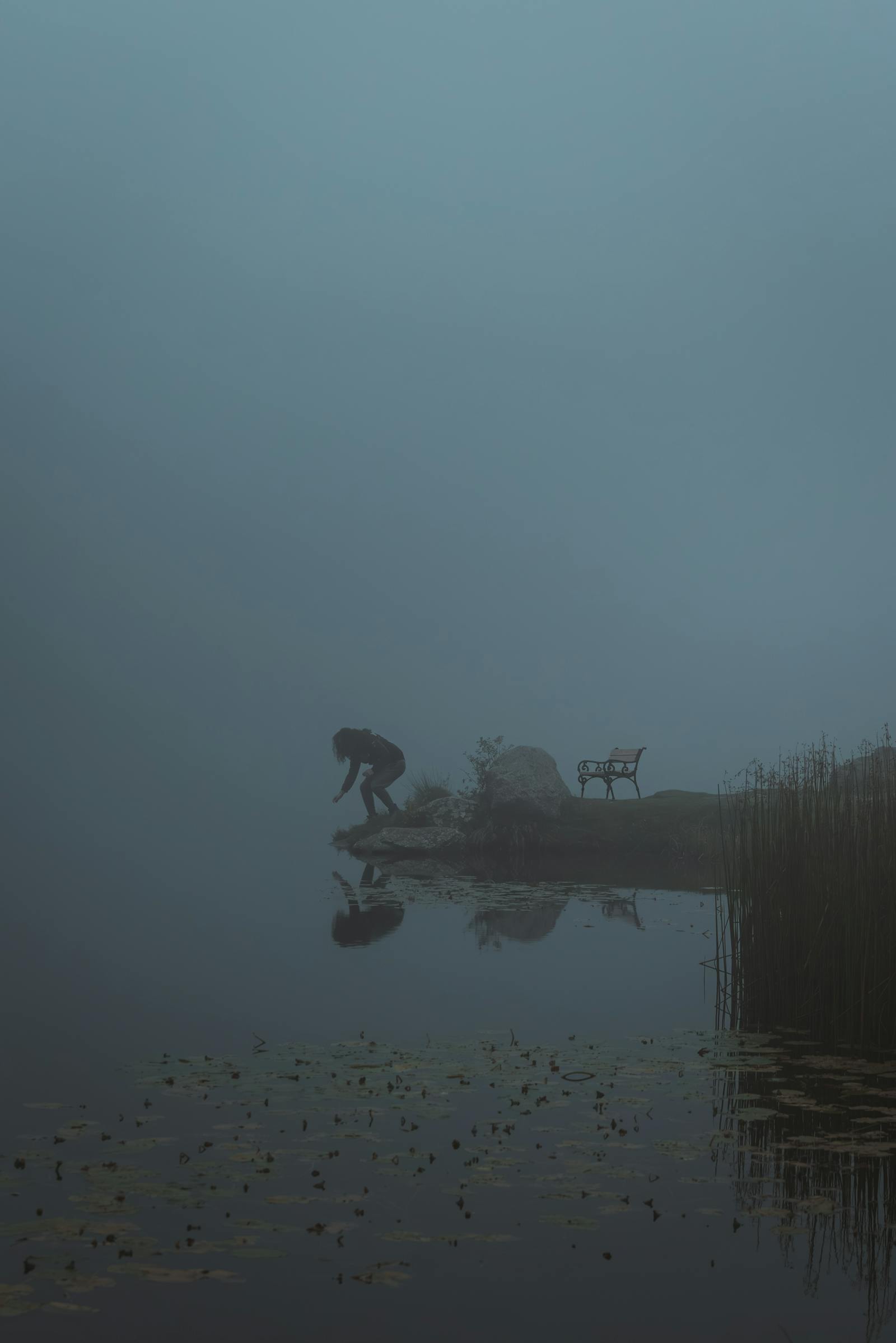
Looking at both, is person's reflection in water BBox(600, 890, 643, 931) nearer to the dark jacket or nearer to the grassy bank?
the grassy bank

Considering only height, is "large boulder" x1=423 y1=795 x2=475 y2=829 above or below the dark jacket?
below

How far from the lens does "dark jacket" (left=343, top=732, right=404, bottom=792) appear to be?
→ 2047 centimetres

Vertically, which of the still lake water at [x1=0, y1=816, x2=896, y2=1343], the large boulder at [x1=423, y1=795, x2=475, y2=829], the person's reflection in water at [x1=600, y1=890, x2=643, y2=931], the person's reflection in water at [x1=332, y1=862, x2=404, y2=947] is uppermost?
the large boulder at [x1=423, y1=795, x2=475, y2=829]

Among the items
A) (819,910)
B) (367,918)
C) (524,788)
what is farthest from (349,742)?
(819,910)

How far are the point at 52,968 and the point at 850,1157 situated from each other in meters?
7.17

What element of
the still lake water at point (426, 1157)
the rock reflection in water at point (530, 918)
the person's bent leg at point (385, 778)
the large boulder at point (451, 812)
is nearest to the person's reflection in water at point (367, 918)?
the rock reflection in water at point (530, 918)

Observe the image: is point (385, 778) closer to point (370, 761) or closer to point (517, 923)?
point (370, 761)

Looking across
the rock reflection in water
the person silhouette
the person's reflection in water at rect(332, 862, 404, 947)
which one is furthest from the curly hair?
the rock reflection in water

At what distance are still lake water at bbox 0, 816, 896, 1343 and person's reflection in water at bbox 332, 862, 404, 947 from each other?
1160mm

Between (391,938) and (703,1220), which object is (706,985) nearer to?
(391,938)

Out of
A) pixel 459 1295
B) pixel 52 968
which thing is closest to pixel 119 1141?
pixel 459 1295

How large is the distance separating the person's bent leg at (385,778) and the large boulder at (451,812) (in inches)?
40.4

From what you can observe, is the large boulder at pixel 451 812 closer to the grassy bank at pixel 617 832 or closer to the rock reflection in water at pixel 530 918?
the grassy bank at pixel 617 832

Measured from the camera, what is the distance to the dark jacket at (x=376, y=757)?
20.5 metres
